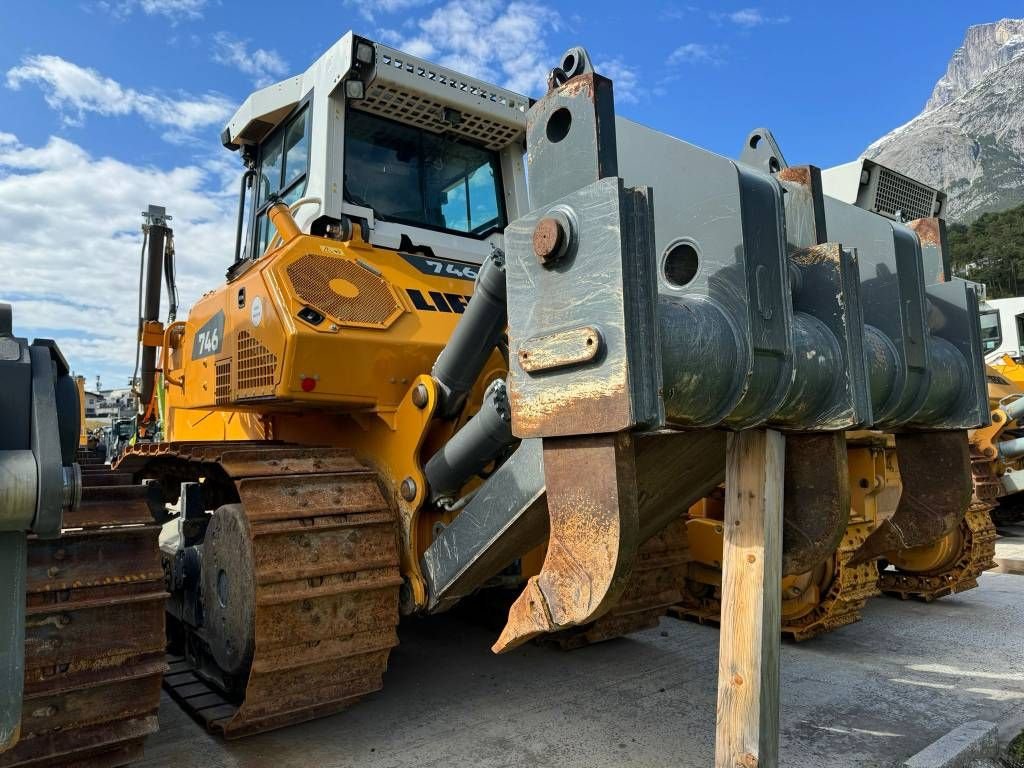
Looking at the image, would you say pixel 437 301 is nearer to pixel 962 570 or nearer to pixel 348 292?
pixel 348 292

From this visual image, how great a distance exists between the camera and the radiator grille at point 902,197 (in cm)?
308

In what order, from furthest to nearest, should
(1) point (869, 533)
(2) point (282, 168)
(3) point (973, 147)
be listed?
(3) point (973, 147), (2) point (282, 168), (1) point (869, 533)

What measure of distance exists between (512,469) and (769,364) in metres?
0.83

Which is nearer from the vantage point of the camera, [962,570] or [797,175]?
[797,175]

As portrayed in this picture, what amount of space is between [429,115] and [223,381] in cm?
177

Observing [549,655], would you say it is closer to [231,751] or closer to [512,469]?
[231,751]

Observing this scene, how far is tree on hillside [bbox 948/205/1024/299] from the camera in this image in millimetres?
53719

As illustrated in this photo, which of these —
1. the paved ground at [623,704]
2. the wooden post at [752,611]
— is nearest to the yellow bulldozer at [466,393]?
the wooden post at [752,611]

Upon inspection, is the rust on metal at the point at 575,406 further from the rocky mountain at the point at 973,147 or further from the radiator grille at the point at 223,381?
the rocky mountain at the point at 973,147

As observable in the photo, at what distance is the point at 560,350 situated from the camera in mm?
1528

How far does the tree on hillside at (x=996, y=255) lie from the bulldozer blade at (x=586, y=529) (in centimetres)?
5854

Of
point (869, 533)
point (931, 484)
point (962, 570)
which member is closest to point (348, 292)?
point (931, 484)

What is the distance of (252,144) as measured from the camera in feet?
16.1

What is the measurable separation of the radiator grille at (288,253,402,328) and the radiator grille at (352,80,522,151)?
100cm
